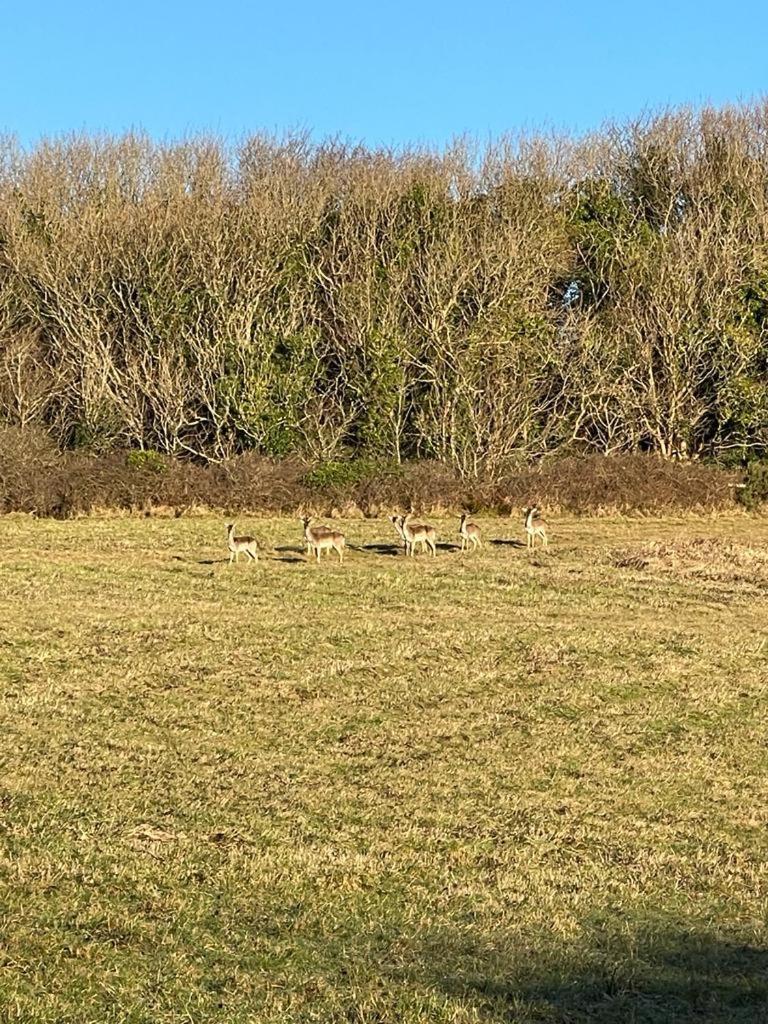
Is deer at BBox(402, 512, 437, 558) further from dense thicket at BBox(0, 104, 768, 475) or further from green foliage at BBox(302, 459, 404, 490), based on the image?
dense thicket at BBox(0, 104, 768, 475)

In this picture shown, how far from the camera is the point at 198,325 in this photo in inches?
1478

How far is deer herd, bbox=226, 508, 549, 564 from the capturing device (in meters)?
23.0

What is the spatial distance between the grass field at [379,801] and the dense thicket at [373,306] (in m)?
16.9

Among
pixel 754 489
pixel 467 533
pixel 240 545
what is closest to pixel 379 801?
pixel 240 545

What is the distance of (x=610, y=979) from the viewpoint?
671cm

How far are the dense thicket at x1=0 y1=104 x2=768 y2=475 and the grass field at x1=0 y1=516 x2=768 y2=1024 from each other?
1691 cm

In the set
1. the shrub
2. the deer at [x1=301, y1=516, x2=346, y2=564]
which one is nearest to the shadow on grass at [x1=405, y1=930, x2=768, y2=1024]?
the deer at [x1=301, y1=516, x2=346, y2=564]

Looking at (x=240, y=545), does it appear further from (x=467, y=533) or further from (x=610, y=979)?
(x=610, y=979)

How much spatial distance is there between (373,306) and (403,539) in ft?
45.9

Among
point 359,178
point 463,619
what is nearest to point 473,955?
point 463,619

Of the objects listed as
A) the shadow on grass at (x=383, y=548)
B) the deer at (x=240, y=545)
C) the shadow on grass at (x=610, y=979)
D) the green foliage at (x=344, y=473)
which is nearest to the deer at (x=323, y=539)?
the deer at (x=240, y=545)

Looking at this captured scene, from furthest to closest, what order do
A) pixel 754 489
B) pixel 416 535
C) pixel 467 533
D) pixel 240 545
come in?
pixel 754 489, pixel 467 533, pixel 416 535, pixel 240 545

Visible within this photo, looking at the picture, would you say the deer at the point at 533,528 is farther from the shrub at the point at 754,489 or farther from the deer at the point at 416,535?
→ the shrub at the point at 754,489

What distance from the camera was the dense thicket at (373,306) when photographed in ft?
123
